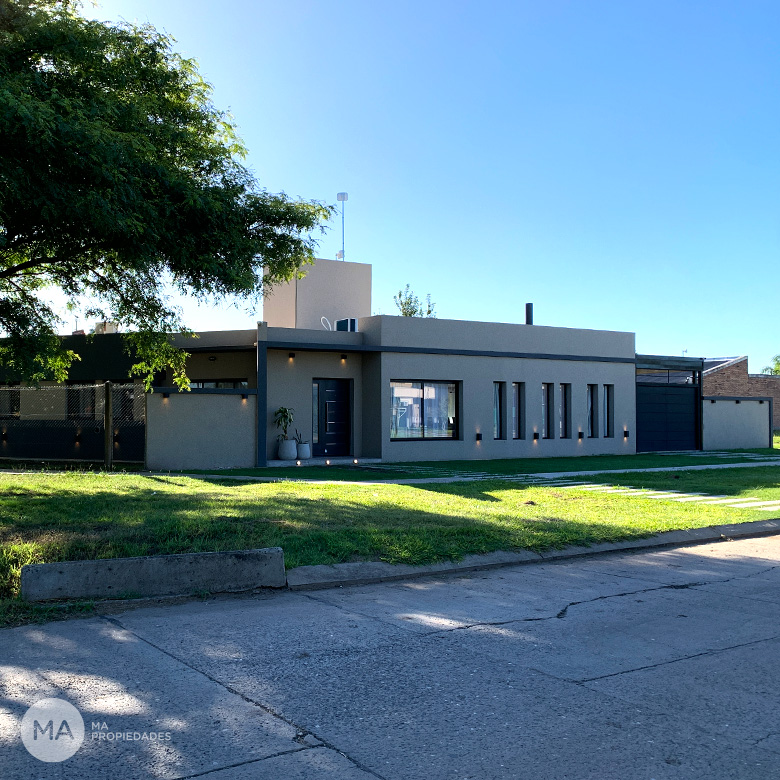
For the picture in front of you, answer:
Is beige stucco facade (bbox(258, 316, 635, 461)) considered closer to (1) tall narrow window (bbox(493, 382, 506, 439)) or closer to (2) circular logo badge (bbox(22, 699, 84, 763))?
(1) tall narrow window (bbox(493, 382, 506, 439))

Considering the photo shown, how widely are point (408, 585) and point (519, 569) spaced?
150 centimetres

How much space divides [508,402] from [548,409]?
211 cm

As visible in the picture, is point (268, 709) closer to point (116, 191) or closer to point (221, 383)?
point (116, 191)

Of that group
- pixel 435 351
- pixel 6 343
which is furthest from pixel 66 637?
pixel 435 351

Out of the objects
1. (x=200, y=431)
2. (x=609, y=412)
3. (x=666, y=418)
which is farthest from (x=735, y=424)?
(x=200, y=431)

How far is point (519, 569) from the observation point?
8.68 metres

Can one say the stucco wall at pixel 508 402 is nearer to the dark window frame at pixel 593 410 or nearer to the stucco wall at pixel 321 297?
the dark window frame at pixel 593 410

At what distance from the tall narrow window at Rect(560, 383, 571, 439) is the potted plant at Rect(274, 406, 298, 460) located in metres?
10.2

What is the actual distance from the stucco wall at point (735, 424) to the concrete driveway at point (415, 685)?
27.3m

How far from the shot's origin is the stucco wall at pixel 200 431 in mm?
20500

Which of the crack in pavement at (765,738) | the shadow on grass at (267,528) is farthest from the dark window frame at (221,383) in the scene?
the crack in pavement at (765,738)

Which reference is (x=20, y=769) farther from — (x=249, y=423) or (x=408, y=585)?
(x=249, y=423)

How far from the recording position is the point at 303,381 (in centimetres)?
2436

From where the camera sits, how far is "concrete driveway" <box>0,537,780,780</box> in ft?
12.5
